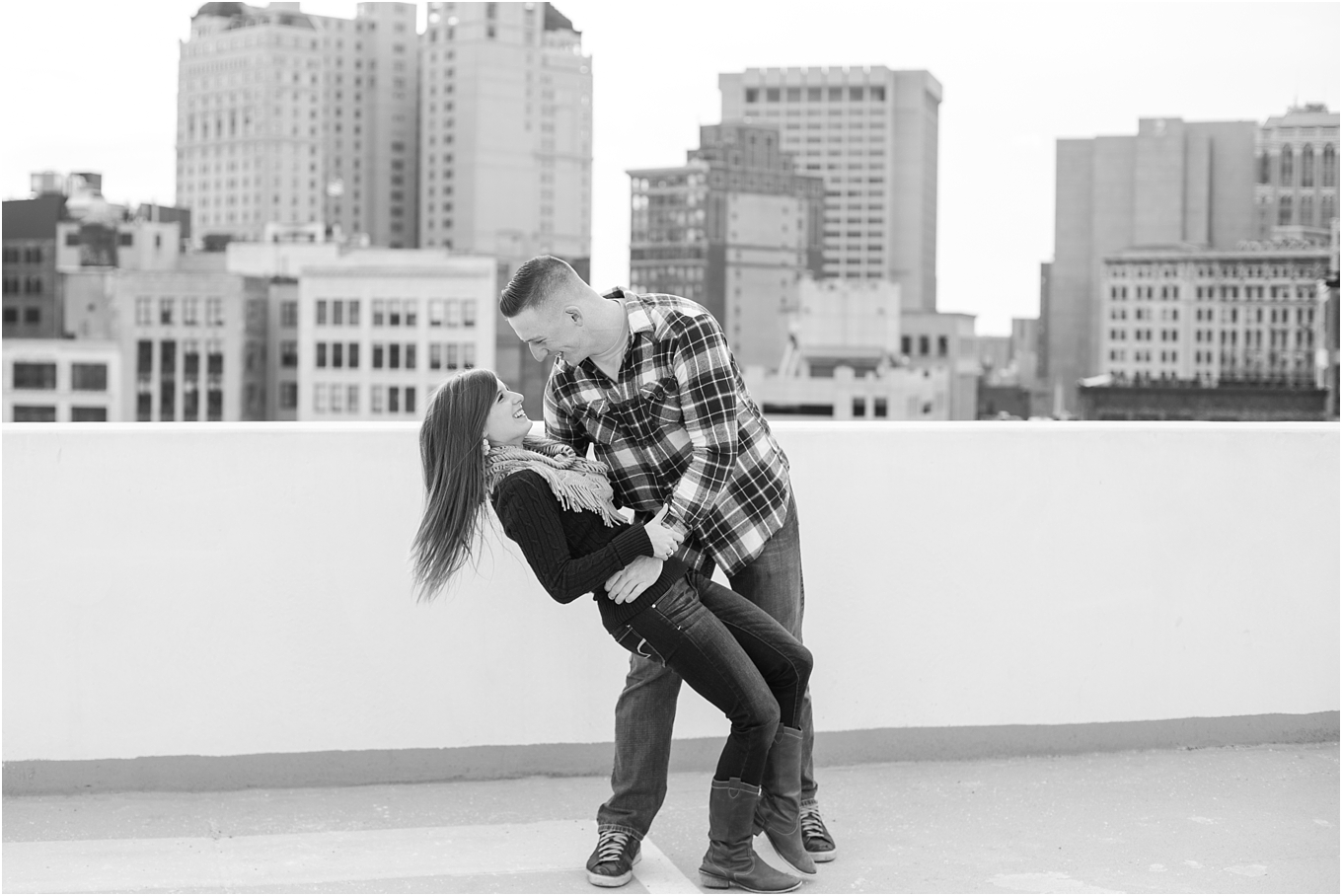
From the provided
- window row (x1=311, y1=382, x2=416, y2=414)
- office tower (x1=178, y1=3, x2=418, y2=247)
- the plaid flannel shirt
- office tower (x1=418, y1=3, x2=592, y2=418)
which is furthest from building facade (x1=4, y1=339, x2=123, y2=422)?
the plaid flannel shirt

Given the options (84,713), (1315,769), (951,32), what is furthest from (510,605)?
(951,32)

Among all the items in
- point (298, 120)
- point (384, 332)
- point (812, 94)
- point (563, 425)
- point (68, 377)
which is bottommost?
point (68, 377)

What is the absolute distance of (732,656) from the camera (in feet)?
7.79

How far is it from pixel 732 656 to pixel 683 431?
15.8 inches

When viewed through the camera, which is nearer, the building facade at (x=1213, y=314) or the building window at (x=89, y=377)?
the building window at (x=89, y=377)

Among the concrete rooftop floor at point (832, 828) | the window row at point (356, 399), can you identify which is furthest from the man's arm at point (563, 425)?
the window row at point (356, 399)

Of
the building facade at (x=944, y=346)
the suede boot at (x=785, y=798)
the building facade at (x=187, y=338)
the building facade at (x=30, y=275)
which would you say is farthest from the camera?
the building facade at (x=944, y=346)

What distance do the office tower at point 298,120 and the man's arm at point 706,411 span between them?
116m

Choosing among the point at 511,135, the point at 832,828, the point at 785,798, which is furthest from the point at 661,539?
the point at 511,135

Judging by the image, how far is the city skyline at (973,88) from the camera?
93.2 meters

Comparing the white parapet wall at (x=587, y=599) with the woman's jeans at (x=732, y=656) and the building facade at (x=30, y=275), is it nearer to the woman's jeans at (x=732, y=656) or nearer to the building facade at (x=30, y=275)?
the woman's jeans at (x=732, y=656)

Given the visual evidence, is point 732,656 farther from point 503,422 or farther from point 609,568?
point 503,422

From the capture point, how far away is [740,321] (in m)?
112

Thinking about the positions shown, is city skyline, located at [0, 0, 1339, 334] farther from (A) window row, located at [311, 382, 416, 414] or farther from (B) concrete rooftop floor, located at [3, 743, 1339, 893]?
(B) concrete rooftop floor, located at [3, 743, 1339, 893]
